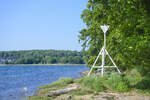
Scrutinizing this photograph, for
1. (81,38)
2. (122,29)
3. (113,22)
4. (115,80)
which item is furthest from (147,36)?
(81,38)

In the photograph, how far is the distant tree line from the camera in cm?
14025

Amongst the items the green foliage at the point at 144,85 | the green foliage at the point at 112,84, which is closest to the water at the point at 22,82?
the green foliage at the point at 112,84

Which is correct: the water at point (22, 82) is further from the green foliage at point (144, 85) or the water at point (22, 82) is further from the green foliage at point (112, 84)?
the green foliage at point (144, 85)

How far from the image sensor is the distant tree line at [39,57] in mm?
140250

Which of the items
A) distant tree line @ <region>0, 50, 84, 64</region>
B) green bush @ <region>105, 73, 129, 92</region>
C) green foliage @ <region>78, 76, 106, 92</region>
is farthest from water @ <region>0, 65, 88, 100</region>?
distant tree line @ <region>0, 50, 84, 64</region>

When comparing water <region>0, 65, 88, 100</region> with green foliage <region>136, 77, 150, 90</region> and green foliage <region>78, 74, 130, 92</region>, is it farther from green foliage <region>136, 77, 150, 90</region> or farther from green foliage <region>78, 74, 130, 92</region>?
green foliage <region>136, 77, 150, 90</region>

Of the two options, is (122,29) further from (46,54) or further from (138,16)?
(46,54)

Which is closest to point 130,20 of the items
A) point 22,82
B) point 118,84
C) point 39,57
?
point 118,84

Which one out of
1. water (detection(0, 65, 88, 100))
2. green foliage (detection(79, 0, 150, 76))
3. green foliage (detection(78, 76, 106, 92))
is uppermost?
green foliage (detection(79, 0, 150, 76))

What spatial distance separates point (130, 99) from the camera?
404 inches

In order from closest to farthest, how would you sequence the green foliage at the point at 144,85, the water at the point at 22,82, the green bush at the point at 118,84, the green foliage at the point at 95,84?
the green bush at the point at 118,84 → the green foliage at the point at 144,85 → the green foliage at the point at 95,84 → the water at the point at 22,82

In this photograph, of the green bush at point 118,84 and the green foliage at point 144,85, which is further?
the green foliage at point 144,85

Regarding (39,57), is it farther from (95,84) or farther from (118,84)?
(118,84)

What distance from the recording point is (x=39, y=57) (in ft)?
465
